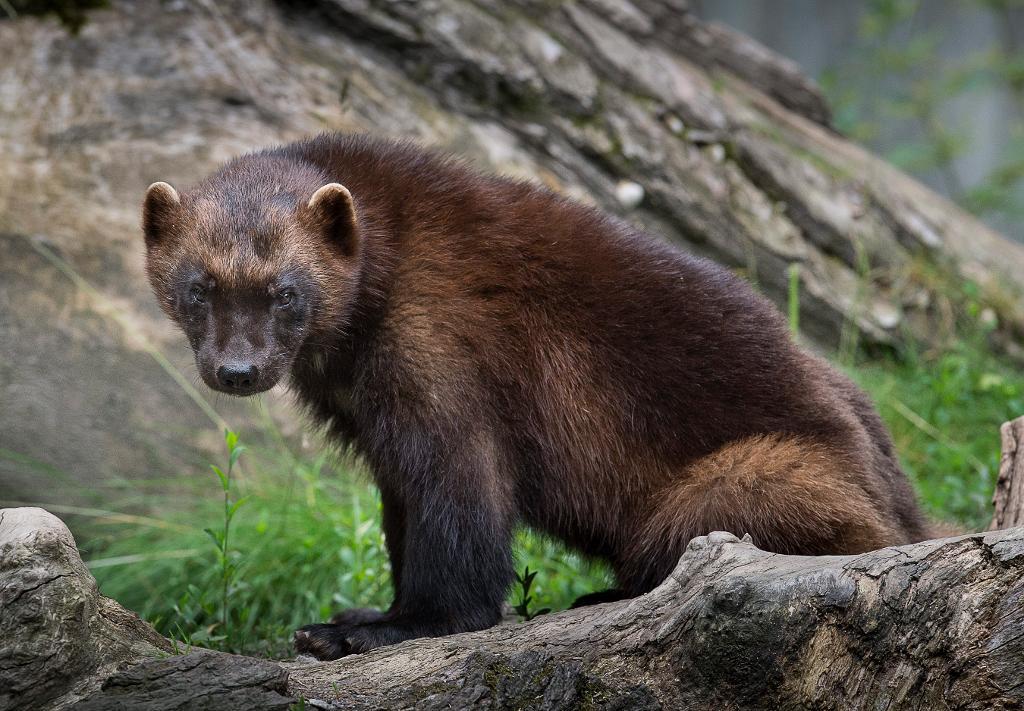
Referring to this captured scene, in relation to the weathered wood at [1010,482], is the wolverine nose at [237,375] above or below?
below

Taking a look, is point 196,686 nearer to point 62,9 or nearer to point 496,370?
point 496,370

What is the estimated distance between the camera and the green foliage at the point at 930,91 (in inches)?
468

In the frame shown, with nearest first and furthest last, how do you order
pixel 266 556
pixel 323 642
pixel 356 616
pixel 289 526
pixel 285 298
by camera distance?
pixel 285 298
pixel 323 642
pixel 356 616
pixel 266 556
pixel 289 526

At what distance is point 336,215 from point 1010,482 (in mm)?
2459

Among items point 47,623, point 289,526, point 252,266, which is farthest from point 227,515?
point 289,526

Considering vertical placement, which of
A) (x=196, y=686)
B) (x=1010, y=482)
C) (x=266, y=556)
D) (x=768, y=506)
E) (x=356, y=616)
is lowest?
(x=266, y=556)

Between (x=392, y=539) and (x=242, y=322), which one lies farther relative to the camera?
(x=392, y=539)

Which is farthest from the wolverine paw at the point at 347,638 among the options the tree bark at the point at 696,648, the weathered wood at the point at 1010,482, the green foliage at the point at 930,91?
the green foliage at the point at 930,91

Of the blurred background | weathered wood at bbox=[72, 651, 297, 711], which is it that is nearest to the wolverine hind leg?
the blurred background

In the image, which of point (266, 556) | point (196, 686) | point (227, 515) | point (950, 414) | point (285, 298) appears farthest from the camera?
point (950, 414)

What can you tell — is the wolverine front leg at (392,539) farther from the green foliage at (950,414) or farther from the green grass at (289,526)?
the green foliage at (950,414)

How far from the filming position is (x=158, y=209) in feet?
11.3

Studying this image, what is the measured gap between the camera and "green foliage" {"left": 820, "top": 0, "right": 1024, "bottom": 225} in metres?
11.9

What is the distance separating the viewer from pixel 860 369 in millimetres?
7023
